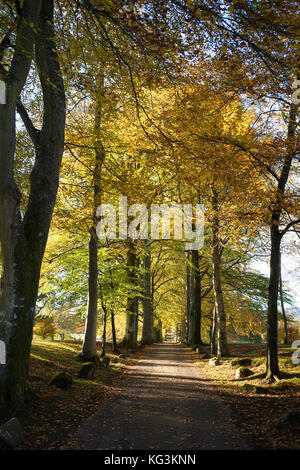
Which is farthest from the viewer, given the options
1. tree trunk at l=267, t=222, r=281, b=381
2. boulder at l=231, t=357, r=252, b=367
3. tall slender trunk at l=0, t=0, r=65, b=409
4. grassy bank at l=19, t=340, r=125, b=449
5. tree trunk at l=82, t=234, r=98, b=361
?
tree trunk at l=82, t=234, r=98, b=361

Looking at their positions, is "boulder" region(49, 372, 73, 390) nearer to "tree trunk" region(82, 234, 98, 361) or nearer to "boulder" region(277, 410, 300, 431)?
"tree trunk" region(82, 234, 98, 361)

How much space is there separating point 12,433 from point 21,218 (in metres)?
3.45

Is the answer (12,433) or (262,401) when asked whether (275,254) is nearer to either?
(262,401)

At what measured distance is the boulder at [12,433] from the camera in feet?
13.8

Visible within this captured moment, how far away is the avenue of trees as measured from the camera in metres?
5.50

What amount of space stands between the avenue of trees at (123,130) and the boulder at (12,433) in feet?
2.93

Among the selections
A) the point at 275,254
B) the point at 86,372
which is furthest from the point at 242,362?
the point at 86,372

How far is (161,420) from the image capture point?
18.6 ft

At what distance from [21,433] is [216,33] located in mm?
7904

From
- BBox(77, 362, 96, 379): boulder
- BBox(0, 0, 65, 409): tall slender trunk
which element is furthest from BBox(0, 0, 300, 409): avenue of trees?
BBox(77, 362, 96, 379): boulder

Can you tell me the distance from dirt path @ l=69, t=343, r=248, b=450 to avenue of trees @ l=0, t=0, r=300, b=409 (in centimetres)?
169

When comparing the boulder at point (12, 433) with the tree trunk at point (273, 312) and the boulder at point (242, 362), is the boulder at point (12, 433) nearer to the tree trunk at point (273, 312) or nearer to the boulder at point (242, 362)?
the tree trunk at point (273, 312)
